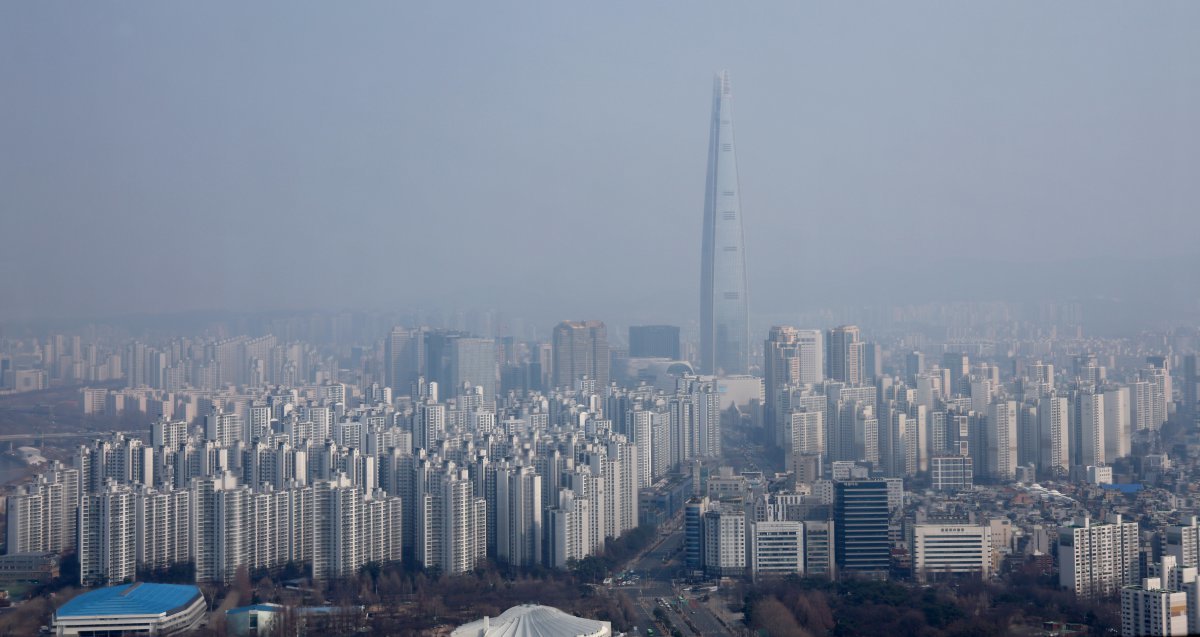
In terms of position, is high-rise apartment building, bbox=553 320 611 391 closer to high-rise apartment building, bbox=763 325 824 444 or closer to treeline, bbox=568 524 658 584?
high-rise apartment building, bbox=763 325 824 444

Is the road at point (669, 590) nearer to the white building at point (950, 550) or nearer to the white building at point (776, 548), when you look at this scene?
the white building at point (776, 548)

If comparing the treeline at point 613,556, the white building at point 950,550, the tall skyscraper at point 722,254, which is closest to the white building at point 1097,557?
the white building at point 950,550

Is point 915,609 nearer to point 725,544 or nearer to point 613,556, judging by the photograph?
point 725,544

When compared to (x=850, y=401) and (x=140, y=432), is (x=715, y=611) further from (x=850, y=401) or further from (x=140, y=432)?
(x=850, y=401)

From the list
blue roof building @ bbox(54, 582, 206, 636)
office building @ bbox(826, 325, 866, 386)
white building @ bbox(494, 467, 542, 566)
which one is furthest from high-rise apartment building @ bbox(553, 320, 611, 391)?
blue roof building @ bbox(54, 582, 206, 636)

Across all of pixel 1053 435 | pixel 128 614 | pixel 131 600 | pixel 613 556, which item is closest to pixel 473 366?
pixel 1053 435
